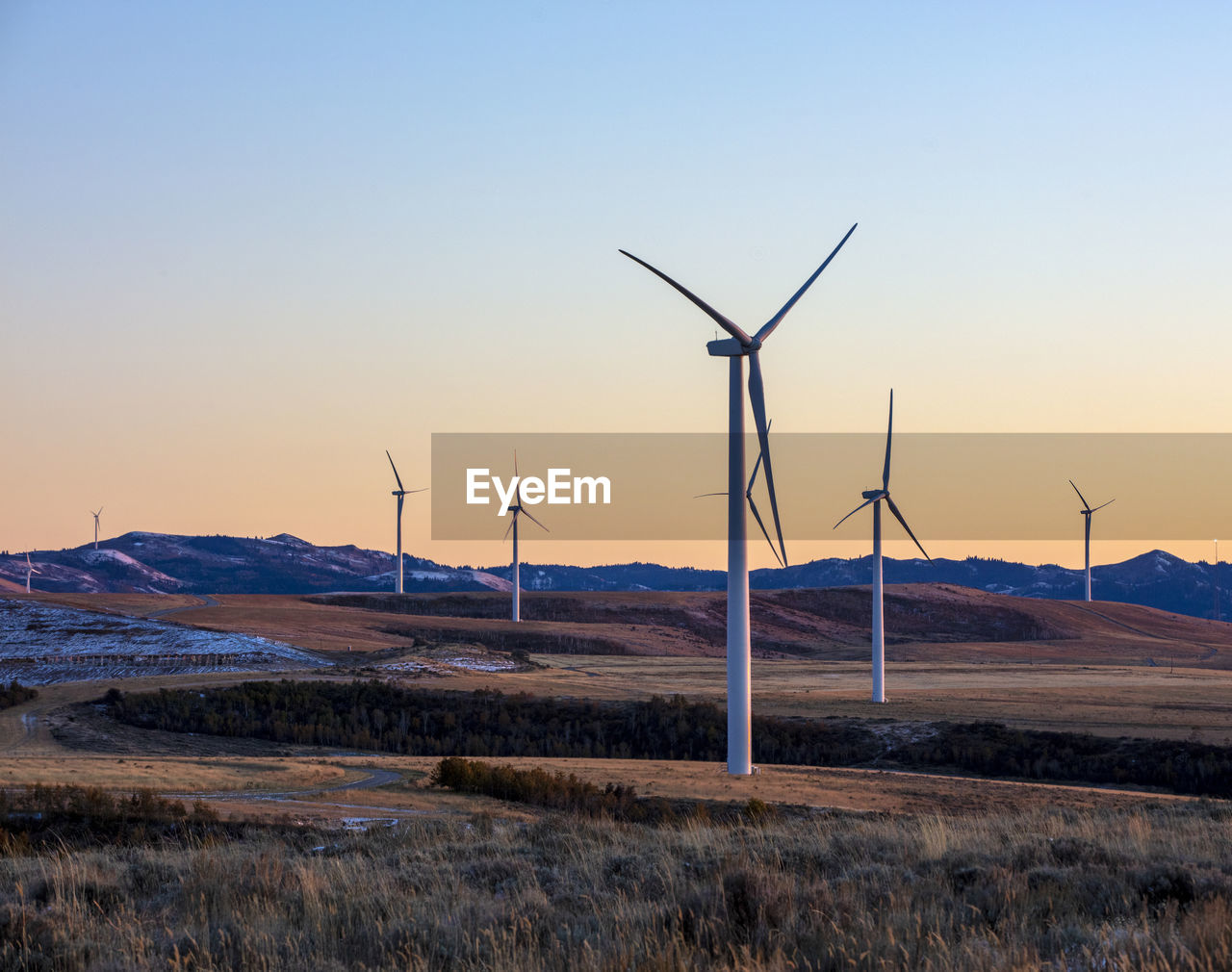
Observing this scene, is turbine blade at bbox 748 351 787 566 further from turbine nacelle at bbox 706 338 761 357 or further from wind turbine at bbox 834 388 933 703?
wind turbine at bbox 834 388 933 703

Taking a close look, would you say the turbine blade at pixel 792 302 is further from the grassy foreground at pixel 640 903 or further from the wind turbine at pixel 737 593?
the grassy foreground at pixel 640 903

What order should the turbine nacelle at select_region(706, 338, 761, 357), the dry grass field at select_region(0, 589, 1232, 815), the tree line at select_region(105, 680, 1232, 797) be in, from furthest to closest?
the tree line at select_region(105, 680, 1232, 797) → the turbine nacelle at select_region(706, 338, 761, 357) → the dry grass field at select_region(0, 589, 1232, 815)

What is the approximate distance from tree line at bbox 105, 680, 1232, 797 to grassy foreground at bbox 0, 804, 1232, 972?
76.4ft

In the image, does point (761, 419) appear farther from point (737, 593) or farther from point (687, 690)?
point (687, 690)

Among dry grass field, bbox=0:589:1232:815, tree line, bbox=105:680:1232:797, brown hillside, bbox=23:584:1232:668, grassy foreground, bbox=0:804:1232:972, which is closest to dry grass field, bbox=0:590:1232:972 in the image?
grassy foreground, bbox=0:804:1232:972

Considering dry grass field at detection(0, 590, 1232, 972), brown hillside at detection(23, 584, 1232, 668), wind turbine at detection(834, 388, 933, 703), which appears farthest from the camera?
brown hillside at detection(23, 584, 1232, 668)

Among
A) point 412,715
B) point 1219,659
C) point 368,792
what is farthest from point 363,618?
point 368,792

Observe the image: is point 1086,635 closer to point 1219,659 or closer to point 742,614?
point 1219,659

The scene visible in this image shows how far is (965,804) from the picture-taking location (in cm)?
2695

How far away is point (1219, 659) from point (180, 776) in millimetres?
101450

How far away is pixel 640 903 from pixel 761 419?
26696 millimetres

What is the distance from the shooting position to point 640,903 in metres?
10.9

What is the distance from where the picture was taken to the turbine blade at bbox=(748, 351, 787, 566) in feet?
118

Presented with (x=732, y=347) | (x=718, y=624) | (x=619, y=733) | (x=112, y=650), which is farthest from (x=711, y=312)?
(x=718, y=624)
